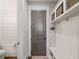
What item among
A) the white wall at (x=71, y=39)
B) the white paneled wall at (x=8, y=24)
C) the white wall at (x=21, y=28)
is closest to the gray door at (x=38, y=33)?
the white wall at (x=21, y=28)

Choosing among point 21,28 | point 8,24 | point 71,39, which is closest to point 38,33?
point 21,28

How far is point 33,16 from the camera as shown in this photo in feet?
21.1

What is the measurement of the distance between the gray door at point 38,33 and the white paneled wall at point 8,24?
3.17 metres

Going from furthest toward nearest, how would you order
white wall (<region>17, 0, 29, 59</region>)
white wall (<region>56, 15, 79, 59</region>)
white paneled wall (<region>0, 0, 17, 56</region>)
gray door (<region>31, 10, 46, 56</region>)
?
gray door (<region>31, 10, 46, 56</region>)
white paneled wall (<region>0, 0, 17, 56</region>)
white wall (<region>17, 0, 29, 59</region>)
white wall (<region>56, 15, 79, 59</region>)

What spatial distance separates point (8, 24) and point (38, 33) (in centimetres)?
329

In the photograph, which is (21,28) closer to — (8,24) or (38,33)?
(8,24)

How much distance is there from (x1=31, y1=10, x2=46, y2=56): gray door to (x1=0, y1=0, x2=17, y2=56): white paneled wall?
3.17 meters

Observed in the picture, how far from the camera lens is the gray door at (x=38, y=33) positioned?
20.9ft

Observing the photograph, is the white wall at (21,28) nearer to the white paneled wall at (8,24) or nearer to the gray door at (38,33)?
the white paneled wall at (8,24)

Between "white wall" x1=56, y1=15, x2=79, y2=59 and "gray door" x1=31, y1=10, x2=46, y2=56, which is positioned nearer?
"white wall" x1=56, y1=15, x2=79, y2=59

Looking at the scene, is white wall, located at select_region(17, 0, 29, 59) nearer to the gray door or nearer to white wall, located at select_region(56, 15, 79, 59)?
white wall, located at select_region(56, 15, 79, 59)

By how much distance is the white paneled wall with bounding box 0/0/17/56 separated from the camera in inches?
126

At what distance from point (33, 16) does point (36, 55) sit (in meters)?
1.96

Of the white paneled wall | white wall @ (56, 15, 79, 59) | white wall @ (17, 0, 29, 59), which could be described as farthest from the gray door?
white wall @ (56, 15, 79, 59)
